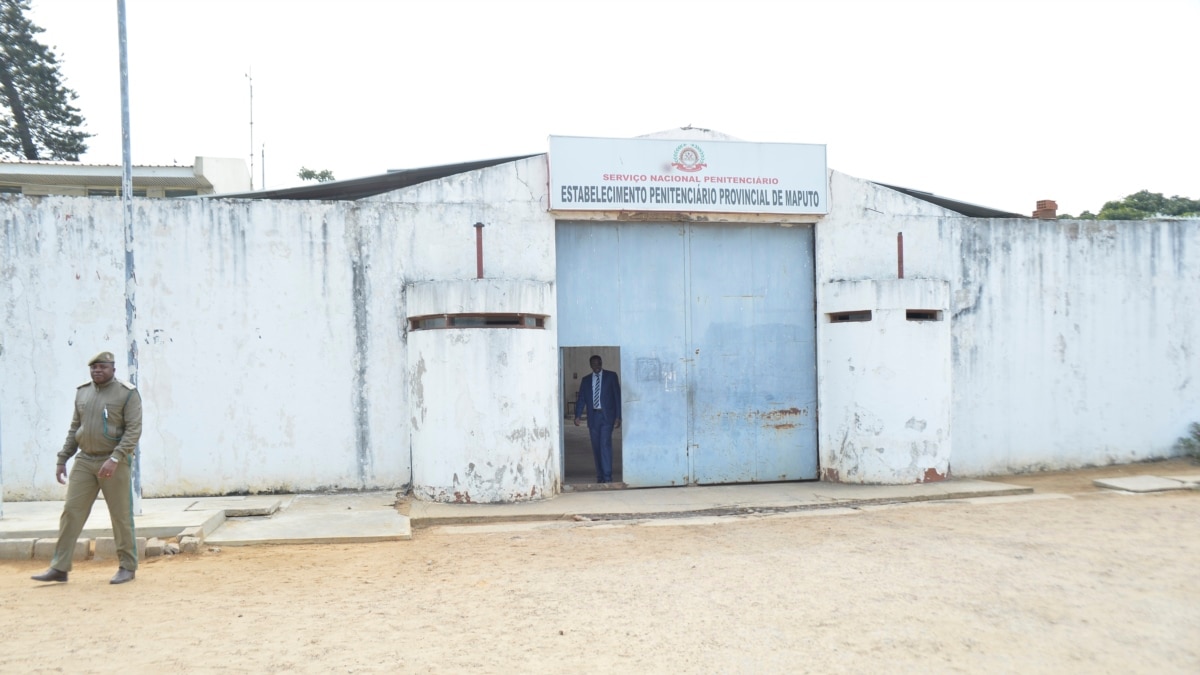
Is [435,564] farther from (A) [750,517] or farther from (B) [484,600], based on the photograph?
(A) [750,517]

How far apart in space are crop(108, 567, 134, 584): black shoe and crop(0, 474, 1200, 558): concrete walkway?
0.93 metres

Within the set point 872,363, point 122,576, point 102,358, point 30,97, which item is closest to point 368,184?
point 102,358

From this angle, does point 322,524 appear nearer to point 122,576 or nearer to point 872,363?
point 122,576

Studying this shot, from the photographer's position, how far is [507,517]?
949 centimetres

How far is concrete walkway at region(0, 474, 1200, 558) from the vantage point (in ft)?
27.0

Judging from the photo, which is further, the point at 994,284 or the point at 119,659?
the point at 994,284

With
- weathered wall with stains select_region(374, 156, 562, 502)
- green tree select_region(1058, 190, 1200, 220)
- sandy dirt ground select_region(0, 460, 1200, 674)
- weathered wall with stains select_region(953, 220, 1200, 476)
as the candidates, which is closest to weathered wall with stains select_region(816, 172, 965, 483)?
weathered wall with stains select_region(953, 220, 1200, 476)

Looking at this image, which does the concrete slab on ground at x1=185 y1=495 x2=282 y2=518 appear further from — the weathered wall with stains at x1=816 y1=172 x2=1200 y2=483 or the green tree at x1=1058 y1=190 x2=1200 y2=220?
the green tree at x1=1058 y1=190 x2=1200 y2=220

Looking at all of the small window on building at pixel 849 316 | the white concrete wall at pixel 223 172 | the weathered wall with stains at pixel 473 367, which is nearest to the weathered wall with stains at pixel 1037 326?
the small window on building at pixel 849 316

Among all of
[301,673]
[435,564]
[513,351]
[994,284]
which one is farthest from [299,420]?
[994,284]

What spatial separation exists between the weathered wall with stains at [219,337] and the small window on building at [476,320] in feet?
1.98

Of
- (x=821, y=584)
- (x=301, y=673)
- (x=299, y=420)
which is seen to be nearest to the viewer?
(x=301, y=673)

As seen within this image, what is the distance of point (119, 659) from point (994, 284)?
1127 cm

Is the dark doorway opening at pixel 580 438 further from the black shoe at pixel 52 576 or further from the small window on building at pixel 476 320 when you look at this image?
the black shoe at pixel 52 576
